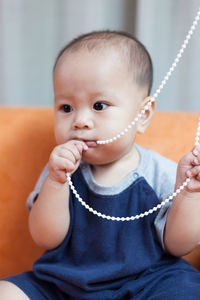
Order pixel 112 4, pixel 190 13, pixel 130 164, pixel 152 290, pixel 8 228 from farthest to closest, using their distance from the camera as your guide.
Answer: pixel 112 4
pixel 190 13
pixel 8 228
pixel 130 164
pixel 152 290

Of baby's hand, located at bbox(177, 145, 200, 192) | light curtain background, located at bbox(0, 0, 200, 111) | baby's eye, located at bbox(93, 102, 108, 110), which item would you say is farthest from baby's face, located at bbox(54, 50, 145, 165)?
light curtain background, located at bbox(0, 0, 200, 111)

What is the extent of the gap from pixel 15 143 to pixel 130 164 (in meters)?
0.35

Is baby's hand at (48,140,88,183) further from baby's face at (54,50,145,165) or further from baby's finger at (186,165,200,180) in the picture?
baby's finger at (186,165,200,180)

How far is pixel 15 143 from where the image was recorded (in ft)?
3.70

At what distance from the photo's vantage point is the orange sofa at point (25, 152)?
1.07 metres

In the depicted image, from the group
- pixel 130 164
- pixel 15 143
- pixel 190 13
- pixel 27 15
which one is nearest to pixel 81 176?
pixel 130 164

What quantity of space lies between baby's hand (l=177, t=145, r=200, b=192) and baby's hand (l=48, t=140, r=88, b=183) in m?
0.19

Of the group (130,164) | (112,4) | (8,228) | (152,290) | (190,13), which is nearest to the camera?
(152,290)

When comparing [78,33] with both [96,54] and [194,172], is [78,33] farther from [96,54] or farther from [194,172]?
[194,172]

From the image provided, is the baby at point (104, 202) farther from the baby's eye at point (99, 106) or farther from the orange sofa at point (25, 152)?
the orange sofa at point (25, 152)

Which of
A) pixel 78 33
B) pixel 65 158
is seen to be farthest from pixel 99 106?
pixel 78 33

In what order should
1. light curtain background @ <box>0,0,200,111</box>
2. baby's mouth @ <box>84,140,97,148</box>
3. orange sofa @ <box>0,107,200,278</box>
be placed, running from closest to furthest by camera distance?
baby's mouth @ <box>84,140,97,148</box>, orange sofa @ <box>0,107,200,278</box>, light curtain background @ <box>0,0,200,111</box>

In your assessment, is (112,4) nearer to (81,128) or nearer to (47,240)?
(81,128)

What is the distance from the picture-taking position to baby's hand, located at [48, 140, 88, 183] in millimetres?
816
